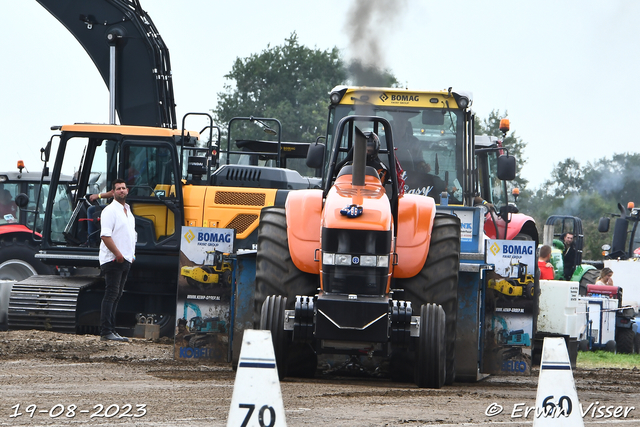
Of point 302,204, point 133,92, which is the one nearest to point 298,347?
point 302,204

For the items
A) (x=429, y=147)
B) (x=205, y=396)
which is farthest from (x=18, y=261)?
(x=205, y=396)

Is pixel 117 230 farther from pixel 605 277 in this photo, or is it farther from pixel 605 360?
pixel 605 277

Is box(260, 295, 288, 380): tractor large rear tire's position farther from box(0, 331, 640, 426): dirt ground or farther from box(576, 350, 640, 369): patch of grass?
box(576, 350, 640, 369): patch of grass

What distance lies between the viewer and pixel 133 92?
1435 centimetres

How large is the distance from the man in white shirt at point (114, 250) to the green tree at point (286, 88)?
123 ft

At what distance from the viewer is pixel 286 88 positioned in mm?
52906

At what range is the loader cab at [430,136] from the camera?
11.0 metres

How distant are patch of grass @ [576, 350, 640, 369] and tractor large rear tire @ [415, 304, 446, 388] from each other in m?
5.76

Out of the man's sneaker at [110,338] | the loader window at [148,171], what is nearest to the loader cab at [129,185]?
the loader window at [148,171]

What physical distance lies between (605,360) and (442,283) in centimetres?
760

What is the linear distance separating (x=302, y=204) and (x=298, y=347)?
124cm

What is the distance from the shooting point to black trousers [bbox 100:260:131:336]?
11.5 m

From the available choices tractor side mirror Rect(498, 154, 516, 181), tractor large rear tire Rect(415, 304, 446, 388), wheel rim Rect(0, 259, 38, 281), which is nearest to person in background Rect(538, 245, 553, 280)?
tractor side mirror Rect(498, 154, 516, 181)

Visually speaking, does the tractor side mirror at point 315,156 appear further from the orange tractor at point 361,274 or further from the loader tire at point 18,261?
the loader tire at point 18,261
